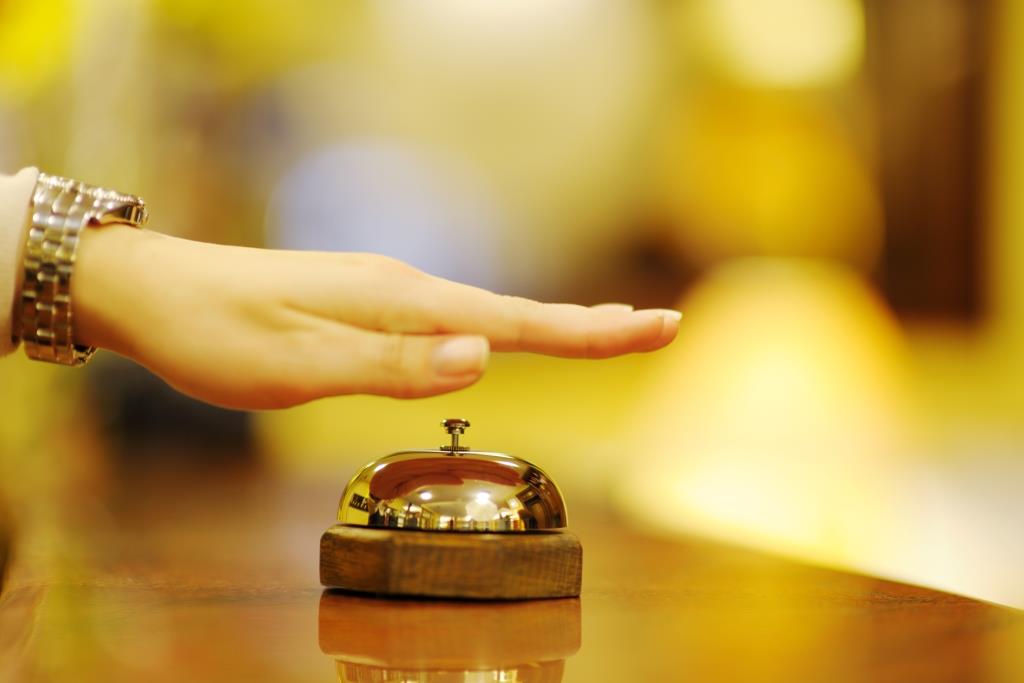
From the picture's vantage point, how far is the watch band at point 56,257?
65 cm

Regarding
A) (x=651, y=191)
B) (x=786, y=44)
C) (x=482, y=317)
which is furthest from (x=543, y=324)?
(x=786, y=44)

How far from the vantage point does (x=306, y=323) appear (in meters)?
0.62

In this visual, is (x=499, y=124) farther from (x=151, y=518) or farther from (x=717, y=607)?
(x=717, y=607)

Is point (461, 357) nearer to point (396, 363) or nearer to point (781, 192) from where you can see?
point (396, 363)

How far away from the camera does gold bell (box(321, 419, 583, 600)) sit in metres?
0.61

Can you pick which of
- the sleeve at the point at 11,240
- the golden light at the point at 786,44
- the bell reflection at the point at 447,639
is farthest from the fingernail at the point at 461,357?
the golden light at the point at 786,44

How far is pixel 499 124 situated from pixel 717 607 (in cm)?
322

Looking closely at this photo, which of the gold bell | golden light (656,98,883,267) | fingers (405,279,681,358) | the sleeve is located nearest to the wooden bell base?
the gold bell

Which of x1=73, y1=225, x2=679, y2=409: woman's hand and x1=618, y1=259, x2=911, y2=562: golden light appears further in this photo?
x1=618, y1=259, x2=911, y2=562: golden light

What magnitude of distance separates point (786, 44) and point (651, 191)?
2.06 ft

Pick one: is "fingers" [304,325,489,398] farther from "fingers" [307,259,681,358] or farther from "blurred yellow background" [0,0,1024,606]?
"blurred yellow background" [0,0,1024,606]

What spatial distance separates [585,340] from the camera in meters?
0.64

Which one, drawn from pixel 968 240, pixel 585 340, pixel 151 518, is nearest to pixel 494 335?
pixel 585 340

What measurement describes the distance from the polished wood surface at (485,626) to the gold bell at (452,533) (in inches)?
0.5
